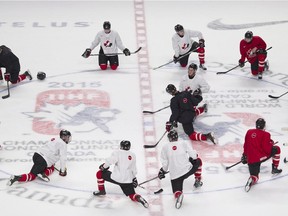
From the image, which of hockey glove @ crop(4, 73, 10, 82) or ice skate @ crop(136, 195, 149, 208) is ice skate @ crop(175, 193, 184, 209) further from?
hockey glove @ crop(4, 73, 10, 82)

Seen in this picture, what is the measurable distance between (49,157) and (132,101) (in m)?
1.95

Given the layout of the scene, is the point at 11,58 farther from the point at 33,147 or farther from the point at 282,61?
the point at 282,61

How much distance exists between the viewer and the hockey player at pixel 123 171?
9367mm

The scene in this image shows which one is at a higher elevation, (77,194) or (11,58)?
(11,58)

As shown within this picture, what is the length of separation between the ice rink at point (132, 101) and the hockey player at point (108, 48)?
14 cm

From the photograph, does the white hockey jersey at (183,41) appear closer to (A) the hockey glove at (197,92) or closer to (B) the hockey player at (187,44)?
(B) the hockey player at (187,44)

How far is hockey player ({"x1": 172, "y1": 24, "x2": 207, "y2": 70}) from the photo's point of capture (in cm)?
1232

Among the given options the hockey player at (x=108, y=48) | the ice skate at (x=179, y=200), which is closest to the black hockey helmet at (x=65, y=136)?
the ice skate at (x=179, y=200)

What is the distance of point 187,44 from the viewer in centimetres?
1237

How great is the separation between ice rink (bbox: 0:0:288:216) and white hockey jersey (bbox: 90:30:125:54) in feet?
0.87

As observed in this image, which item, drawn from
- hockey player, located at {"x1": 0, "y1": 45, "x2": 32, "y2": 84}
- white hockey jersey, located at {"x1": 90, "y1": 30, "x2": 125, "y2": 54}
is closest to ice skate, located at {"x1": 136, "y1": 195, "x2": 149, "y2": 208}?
hockey player, located at {"x1": 0, "y1": 45, "x2": 32, "y2": 84}

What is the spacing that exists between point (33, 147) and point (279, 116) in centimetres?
267

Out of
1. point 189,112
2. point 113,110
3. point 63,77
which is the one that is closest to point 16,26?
point 63,77

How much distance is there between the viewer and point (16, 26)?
13.6 m
